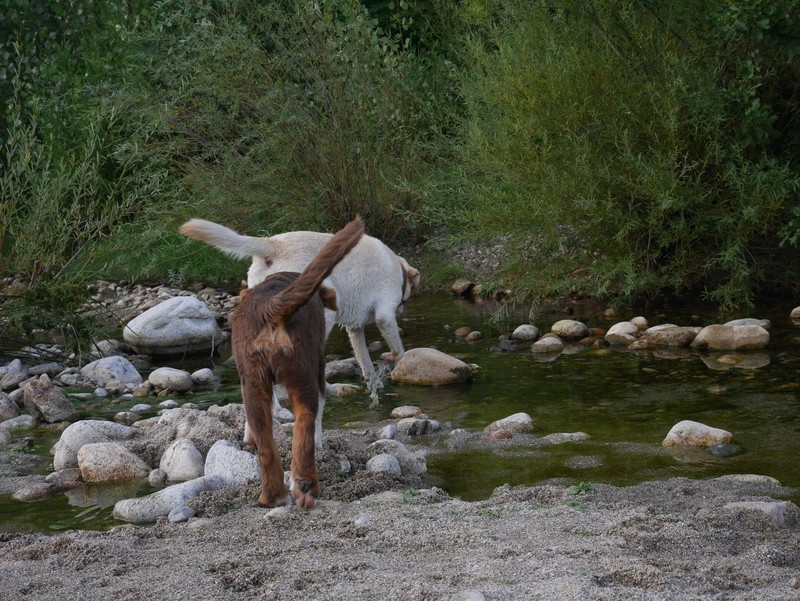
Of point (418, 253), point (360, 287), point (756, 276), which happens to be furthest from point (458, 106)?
point (360, 287)

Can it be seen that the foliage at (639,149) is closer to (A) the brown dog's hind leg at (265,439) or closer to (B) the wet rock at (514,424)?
(B) the wet rock at (514,424)

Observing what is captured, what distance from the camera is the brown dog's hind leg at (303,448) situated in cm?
436

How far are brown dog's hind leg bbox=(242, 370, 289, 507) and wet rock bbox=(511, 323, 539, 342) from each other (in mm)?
5398

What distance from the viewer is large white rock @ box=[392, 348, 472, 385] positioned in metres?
8.03

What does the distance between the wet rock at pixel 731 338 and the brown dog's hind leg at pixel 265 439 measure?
16.9 ft

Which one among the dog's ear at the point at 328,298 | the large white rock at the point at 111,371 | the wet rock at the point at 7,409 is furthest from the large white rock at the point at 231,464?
the large white rock at the point at 111,371

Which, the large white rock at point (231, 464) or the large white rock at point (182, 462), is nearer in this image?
the large white rock at point (231, 464)

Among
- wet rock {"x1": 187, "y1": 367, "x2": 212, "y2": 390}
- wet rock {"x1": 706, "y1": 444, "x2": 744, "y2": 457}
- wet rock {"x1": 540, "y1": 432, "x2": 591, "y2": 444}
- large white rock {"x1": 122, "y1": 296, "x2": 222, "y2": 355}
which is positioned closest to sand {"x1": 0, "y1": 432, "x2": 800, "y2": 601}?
wet rock {"x1": 706, "y1": 444, "x2": 744, "y2": 457}

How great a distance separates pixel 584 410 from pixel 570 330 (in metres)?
2.62

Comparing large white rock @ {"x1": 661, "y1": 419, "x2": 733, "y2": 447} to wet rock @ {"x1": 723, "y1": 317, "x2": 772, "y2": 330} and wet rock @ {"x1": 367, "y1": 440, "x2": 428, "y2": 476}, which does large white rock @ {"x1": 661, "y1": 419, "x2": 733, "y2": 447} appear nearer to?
wet rock @ {"x1": 367, "y1": 440, "x2": 428, "y2": 476}

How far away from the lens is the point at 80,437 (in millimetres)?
6148

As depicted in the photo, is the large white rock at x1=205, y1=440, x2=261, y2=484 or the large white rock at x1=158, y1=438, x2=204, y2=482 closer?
the large white rock at x1=205, y1=440, x2=261, y2=484

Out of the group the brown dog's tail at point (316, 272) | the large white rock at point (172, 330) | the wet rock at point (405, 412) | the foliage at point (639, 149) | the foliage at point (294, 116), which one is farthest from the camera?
the foliage at point (294, 116)

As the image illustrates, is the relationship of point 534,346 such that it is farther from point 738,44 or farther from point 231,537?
point 231,537
